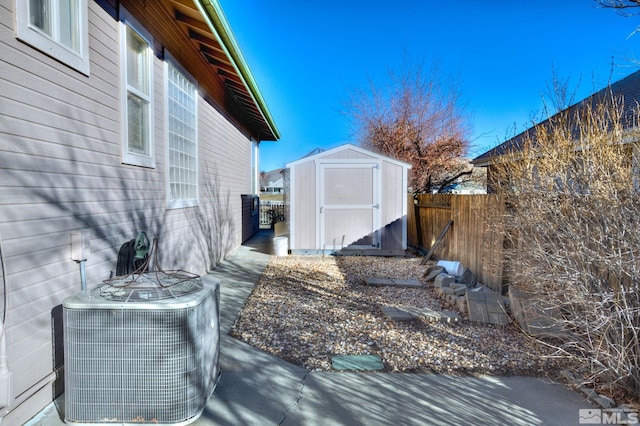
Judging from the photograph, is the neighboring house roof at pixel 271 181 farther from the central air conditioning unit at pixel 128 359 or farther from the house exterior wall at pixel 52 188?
the central air conditioning unit at pixel 128 359

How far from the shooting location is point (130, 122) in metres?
3.82

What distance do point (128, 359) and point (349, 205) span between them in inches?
281

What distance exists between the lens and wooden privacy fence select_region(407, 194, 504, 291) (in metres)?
5.25

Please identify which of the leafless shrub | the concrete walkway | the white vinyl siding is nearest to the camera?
the concrete walkway

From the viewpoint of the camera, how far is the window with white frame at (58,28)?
7.27ft

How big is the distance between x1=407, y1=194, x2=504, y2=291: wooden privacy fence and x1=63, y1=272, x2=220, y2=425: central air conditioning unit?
13.8 ft

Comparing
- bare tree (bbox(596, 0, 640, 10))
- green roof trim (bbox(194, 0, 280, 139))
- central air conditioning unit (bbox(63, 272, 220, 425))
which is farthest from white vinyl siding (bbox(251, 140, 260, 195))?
central air conditioning unit (bbox(63, 272, 220, 425))

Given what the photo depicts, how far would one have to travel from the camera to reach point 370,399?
2.57 m

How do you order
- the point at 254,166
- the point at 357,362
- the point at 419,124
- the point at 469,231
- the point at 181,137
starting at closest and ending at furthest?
1. the point at 357,362
2. the point at 181,137
3. the point at 469,231
4. the point at 254,166
5. the point at 419,124

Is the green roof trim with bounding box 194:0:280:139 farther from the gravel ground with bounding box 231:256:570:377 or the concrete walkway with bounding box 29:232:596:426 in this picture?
the concrete walkway with bounding box 29:232:596:426

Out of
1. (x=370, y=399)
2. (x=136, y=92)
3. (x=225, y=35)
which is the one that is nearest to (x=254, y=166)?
(x=225, y=35)

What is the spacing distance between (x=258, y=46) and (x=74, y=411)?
492 inches

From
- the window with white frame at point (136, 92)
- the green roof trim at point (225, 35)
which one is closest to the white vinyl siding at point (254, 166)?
the green roof trim at point (225, 35)

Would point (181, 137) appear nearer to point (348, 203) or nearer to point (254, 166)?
point (348, 203)
